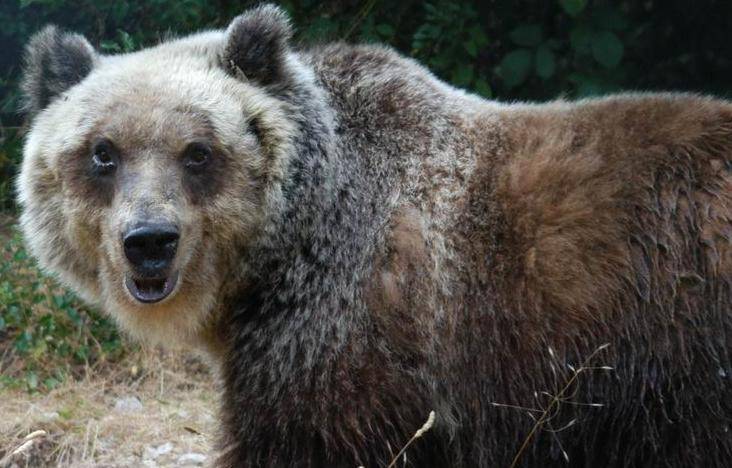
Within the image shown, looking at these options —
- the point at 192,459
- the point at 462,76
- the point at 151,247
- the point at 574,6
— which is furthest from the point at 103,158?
the point at 574,6

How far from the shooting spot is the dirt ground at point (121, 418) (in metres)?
6.48

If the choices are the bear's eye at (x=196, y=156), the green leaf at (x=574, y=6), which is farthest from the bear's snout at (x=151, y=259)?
the green leaf at (x=574, y=6)

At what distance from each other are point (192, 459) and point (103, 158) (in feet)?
7.90

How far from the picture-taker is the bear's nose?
439 centimetres

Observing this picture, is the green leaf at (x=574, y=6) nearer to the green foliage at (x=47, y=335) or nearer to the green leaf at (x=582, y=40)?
the green leaf at (x=582, y=40)

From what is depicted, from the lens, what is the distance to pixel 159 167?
456cm

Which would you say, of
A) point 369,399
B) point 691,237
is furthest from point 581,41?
point 369,399

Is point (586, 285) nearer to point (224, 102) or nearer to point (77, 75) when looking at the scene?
point (224, 102)

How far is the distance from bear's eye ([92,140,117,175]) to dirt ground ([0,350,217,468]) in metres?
1.94

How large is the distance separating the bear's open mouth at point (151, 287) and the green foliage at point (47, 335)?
316 centimetres

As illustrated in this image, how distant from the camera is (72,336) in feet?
26.0

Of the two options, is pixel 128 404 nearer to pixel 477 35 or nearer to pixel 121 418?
pixel 121 418

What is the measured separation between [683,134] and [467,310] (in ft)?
3.81

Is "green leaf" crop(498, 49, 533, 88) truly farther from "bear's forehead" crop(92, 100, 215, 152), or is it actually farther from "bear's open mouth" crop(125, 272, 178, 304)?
"bear's open mouth" crop(125, 272, 178, 304)
